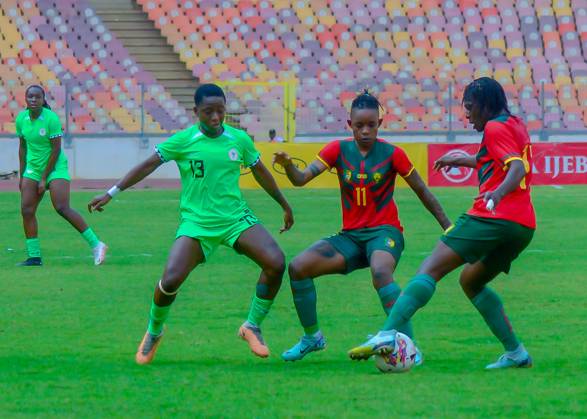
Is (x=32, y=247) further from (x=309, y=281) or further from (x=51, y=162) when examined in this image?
(x=309, y=281)

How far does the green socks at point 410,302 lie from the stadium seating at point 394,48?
2722 centimetres

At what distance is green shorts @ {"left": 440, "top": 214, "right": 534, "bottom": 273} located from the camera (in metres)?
7.65

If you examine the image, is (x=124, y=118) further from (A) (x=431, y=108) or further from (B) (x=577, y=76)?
(B) (x=577, y=76)

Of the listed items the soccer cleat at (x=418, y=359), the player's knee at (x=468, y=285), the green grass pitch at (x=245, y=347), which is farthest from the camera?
the player's knee at (x=468, y=285)

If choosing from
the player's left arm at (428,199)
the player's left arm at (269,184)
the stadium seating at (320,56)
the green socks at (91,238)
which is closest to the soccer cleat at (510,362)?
the player's left arm at (428,199)

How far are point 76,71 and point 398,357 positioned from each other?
2887cm

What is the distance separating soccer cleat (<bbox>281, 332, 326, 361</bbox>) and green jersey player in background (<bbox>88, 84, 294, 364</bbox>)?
14cm

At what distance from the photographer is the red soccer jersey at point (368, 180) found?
8672 mm

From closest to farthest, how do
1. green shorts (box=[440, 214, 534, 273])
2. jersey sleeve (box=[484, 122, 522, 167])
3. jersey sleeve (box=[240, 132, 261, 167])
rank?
jersey sleeve (box=[484, 122, 522, 167])
green shorts (box=[440, 214, 534, 273])
jersey sleeve (box=[240, 132, 261, 167])

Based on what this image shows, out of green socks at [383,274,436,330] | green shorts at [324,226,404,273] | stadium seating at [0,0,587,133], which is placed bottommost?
green socks at [383,274,436,330]

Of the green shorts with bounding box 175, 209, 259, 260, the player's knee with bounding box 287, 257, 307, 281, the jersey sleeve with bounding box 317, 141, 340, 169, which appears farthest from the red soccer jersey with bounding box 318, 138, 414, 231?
the green shorts with bounding box 175, 209, 259, 260

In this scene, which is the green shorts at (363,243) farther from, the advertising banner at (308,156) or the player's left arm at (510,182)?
the advertising banner at (308,156)

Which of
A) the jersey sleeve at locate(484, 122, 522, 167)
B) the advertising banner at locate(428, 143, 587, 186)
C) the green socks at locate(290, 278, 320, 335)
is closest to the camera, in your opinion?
the jersey sleeve at locate(484, 122, 522, 167)

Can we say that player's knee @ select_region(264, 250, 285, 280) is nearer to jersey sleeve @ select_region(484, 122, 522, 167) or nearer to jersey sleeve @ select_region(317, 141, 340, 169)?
jersey sleeve @ select_region(317, 141, 340, 169)
